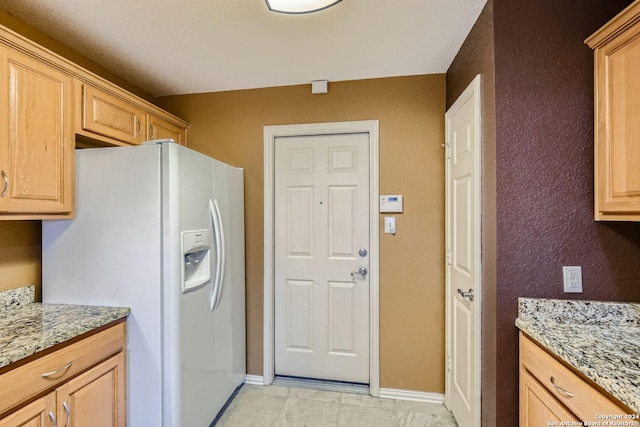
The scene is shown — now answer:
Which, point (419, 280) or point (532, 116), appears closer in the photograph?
point (532, 116)

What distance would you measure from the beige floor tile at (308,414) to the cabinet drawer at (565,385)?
52.0 inches

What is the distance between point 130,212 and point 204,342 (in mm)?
877

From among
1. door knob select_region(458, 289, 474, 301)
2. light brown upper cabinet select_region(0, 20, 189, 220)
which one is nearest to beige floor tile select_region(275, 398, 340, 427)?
door knob select_region(458, 289, 474, 301)

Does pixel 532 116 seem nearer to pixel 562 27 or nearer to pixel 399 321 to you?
pixel 562 27

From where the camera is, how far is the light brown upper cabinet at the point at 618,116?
1.06 meters

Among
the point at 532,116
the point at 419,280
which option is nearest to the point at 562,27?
the point at 532,116

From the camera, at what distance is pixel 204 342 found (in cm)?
175

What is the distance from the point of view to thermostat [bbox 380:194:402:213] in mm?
2180

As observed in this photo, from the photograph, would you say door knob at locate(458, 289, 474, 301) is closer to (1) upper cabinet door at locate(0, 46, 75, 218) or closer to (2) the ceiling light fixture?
(2) the ceiling light fixture

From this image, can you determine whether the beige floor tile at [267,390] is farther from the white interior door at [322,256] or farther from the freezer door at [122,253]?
the freezer door at [122,253]

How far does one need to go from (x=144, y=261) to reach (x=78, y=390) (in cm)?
60

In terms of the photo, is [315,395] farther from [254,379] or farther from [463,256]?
[463,256]

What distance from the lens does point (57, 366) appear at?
1173 millimetres

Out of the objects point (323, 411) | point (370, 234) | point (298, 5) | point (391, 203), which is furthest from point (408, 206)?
point (323, 411)
